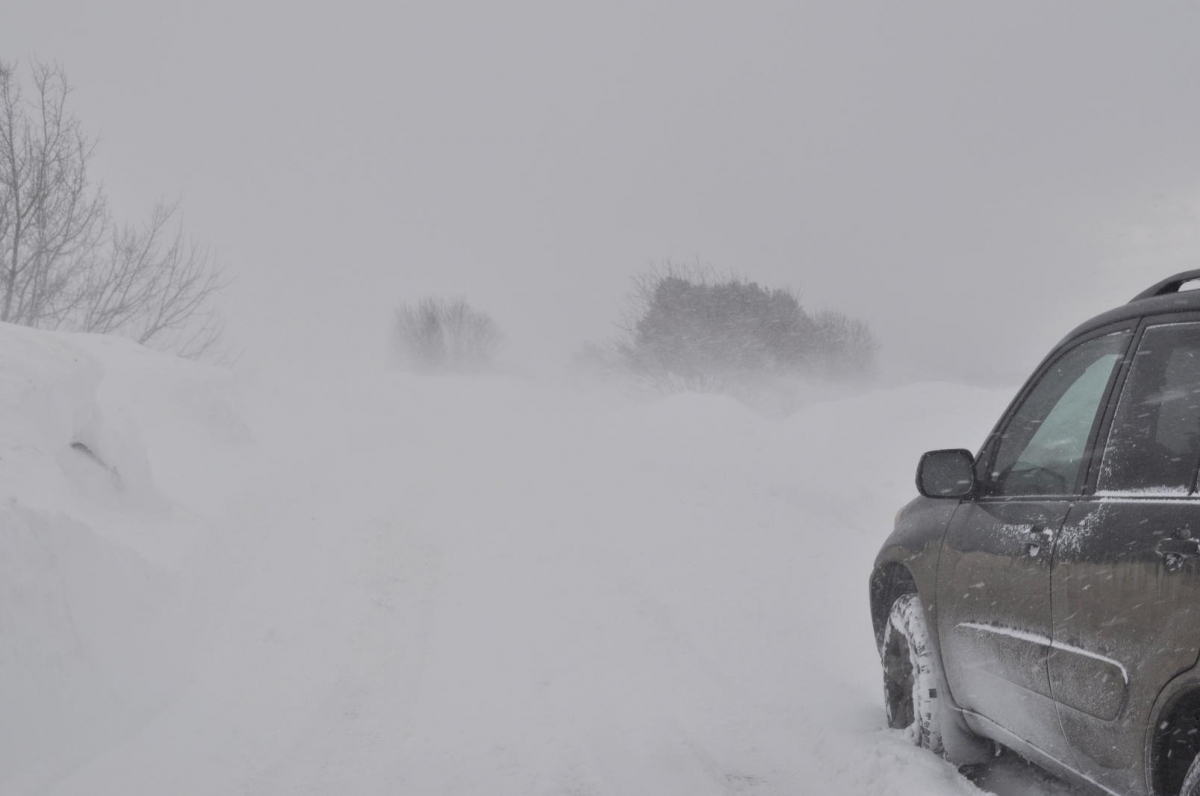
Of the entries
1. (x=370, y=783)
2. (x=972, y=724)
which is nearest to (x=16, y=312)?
(x=370, y=783)

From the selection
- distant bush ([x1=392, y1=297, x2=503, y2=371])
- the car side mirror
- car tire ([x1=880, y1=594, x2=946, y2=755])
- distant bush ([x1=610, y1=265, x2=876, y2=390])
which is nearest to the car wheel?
car tire ([x1=880, y1=594, x2=946, y2=755])

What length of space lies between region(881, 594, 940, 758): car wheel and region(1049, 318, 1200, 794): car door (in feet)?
3.64

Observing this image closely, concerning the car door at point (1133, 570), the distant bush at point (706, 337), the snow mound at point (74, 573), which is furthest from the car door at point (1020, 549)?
the distant bush at point (706, 337)

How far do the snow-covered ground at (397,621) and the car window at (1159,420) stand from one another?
1.68 m

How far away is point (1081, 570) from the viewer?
2.42 metres

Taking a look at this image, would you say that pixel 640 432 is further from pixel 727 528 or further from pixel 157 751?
pixel 157 751

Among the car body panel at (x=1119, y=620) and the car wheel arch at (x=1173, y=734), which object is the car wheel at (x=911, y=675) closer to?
the car body panel at (x=1119, y=620)

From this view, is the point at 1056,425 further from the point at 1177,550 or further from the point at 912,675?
the point at 912,675

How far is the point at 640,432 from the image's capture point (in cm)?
2003

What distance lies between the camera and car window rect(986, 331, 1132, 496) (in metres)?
2.76

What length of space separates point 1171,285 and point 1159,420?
0.56 metres

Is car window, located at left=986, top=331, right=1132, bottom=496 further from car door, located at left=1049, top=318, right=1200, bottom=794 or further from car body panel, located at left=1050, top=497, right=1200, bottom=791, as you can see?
car body panel, located at left=1050, top=497, right=1200, bottom=791

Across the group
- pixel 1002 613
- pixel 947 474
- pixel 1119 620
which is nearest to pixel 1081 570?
pixel 1119 620

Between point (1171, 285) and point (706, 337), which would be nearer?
point (1171, 285)
